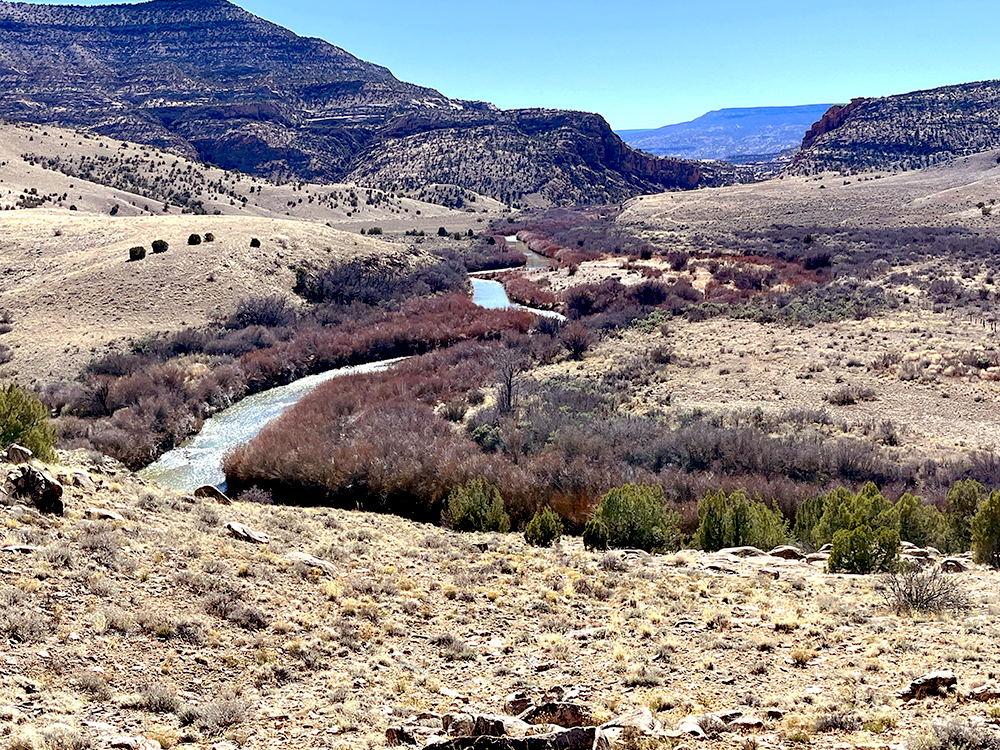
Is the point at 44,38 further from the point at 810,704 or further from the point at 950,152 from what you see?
the point at 810,704

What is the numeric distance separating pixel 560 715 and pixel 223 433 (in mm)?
20772

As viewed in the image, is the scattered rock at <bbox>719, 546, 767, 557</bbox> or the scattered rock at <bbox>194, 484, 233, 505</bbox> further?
the scattered rock at <bbox>194, 484, 233, 505</bbox>

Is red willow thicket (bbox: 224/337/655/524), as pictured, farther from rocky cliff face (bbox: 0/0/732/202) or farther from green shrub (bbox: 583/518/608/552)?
rocky cliff face (bbox: 0/0/732/202)

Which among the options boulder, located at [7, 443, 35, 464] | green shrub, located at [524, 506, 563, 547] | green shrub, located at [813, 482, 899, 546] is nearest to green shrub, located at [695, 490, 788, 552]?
green shrub, located at [813, 482, 899, 546]

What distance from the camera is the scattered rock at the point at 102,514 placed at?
11.0 meters

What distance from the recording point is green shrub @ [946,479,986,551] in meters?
13.4

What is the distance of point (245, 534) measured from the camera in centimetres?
1186

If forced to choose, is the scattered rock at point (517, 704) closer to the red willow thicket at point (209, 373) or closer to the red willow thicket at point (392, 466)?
the red willow thicket at point (392, 466)

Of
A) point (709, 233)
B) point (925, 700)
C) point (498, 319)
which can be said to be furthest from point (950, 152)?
point (925, 700)

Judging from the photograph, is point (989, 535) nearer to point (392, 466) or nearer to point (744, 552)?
point (744, 552)

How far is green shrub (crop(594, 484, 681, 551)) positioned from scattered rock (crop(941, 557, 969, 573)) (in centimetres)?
467

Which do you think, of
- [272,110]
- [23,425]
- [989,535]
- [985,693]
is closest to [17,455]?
[23,425]

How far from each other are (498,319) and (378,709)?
32.1m

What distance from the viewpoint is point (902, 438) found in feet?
65.5
